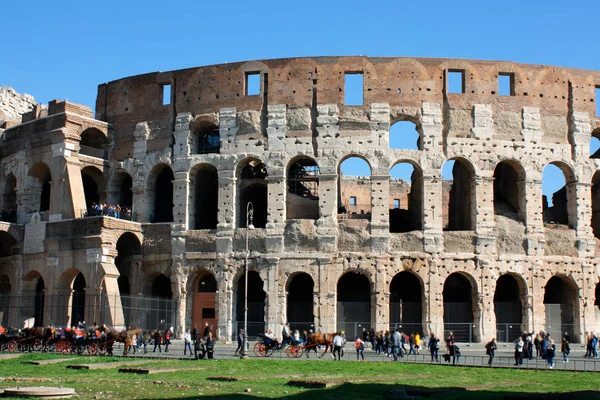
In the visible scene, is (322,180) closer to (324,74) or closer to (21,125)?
(324,74)

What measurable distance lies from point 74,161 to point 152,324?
366 inches

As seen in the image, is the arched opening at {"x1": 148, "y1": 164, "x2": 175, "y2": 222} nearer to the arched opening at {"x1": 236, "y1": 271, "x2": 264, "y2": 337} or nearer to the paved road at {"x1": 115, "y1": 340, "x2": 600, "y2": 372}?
the arched opening at {"x1": 236, "y1": 271, "x2": 264, "y2": 337}

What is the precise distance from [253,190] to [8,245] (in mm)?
13432

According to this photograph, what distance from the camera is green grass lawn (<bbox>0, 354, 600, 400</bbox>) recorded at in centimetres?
1719

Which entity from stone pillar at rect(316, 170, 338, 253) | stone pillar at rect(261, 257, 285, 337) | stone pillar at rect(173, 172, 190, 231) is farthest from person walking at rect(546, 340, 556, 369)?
stone pillar at rect(173, 172, 190, 231)

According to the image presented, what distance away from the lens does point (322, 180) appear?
38469mm

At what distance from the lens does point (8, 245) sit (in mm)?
42906

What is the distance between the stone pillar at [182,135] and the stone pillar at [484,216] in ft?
47.3

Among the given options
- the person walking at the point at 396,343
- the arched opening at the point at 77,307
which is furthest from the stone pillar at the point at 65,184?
the person walking at the point at 396,343

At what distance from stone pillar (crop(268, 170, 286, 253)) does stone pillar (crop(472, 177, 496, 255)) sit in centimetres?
925

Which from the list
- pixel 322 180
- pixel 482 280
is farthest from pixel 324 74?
pixel 482 280

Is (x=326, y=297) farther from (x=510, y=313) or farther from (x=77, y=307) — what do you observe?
(x=77, y=307)

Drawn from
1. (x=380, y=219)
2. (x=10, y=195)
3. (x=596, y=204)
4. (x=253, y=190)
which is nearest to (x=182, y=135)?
(x=253, y=190)

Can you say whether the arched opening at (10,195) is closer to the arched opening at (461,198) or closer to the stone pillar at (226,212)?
the stone pillar at (226,212)
